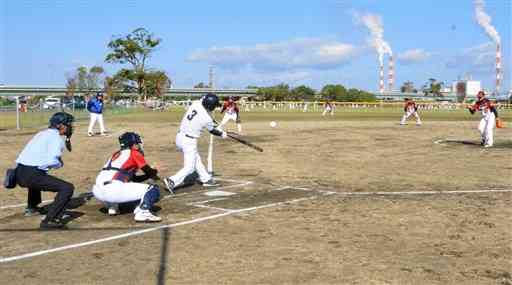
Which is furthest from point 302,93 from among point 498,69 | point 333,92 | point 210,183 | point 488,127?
point 210,183

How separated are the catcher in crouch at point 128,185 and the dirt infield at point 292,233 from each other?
0.28 metres

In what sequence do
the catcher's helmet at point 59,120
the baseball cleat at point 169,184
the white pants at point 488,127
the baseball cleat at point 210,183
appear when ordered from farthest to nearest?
the white pants at point 488,127
the baseball cleat at point 210,183
the baseball cleat at point 169,184
the catcher's helmet at point 59,120

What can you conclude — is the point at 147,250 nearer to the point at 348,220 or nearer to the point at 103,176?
the point at 103,176

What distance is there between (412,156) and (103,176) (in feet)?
35.9

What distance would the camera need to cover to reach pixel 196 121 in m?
10.5

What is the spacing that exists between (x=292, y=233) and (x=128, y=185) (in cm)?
246

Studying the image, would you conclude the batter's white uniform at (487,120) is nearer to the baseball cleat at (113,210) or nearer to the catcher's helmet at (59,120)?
the baseball cleat at (113,210)

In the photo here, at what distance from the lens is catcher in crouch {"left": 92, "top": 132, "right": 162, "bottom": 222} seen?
785cm

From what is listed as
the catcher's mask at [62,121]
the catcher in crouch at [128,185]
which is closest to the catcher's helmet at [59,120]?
the catcher's mask at [62,121]

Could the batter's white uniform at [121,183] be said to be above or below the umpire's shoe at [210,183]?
above

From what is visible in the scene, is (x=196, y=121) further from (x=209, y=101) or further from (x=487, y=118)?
(x=487, y=118)

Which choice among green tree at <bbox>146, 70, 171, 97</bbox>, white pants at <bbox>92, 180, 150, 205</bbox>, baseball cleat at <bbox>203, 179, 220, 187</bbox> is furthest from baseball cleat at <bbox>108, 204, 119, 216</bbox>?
green tree at <bbox>146, 70, 171, 97</bbox>

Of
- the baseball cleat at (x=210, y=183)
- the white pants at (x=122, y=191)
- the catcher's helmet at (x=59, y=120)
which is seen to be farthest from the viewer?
the baseball cleat at (x=210, y=183)

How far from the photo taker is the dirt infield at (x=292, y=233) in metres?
5.59
